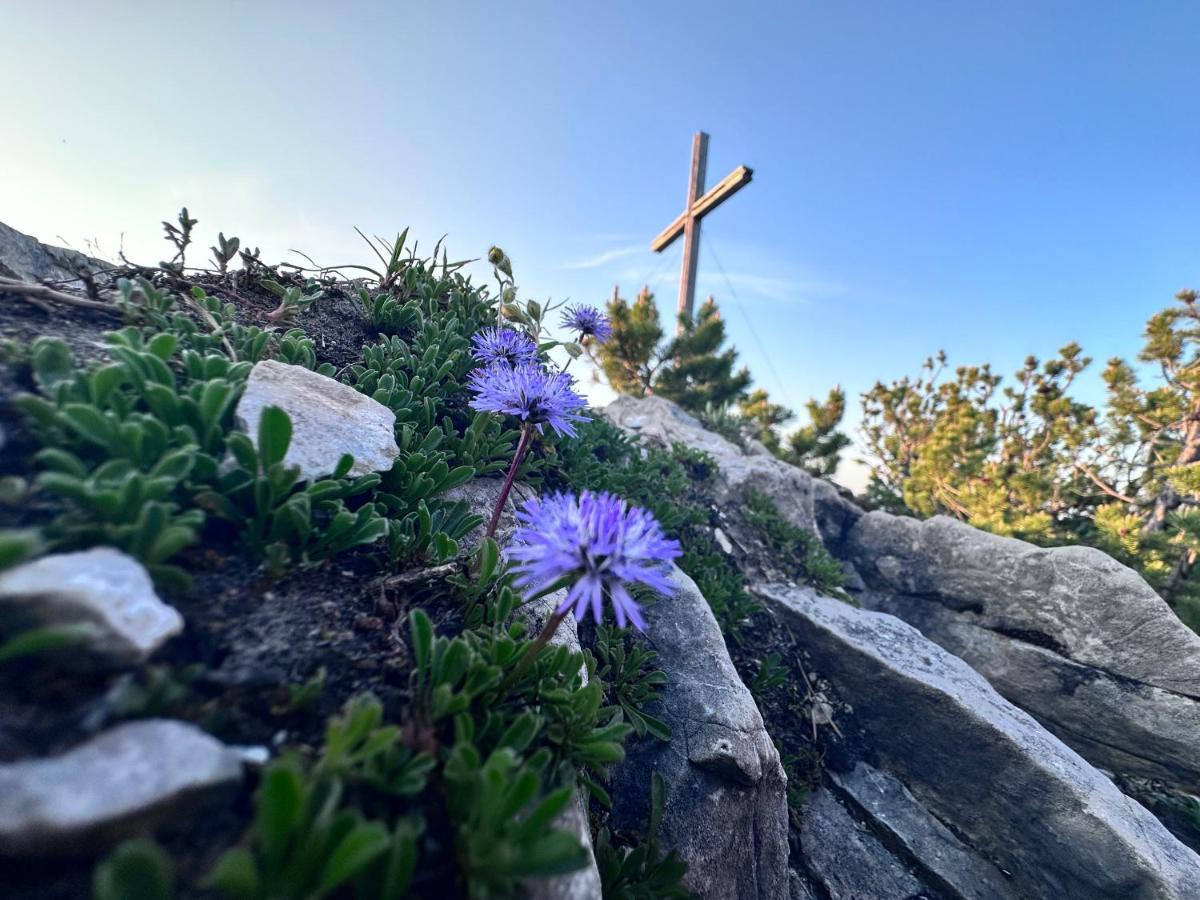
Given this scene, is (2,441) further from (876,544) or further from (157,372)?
(876,544)

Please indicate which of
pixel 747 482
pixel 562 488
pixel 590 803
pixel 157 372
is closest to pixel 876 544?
pixel 747 482

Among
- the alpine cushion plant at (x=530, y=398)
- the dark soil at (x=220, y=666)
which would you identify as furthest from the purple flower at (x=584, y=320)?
the dark soil at (x=220, y=666)

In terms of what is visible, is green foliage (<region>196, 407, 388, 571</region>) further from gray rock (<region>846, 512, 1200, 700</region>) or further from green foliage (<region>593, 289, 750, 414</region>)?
green foliage (<region>593, 289, 750, 414</region>)

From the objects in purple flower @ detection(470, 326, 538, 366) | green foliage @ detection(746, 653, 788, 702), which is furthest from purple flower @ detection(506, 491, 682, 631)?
green foliage @ detection(746, 653, 788, 702)

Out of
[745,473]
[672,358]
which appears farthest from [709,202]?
[745,473]

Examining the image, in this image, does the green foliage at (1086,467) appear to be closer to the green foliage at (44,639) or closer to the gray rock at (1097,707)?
the gray rock at (1097,707)

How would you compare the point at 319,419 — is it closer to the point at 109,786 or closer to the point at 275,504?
the point at 275,504

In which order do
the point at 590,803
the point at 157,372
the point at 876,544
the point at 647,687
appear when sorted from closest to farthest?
the point at 157,372
the point at 590,803
the point at 647,687
the point at 876,544
